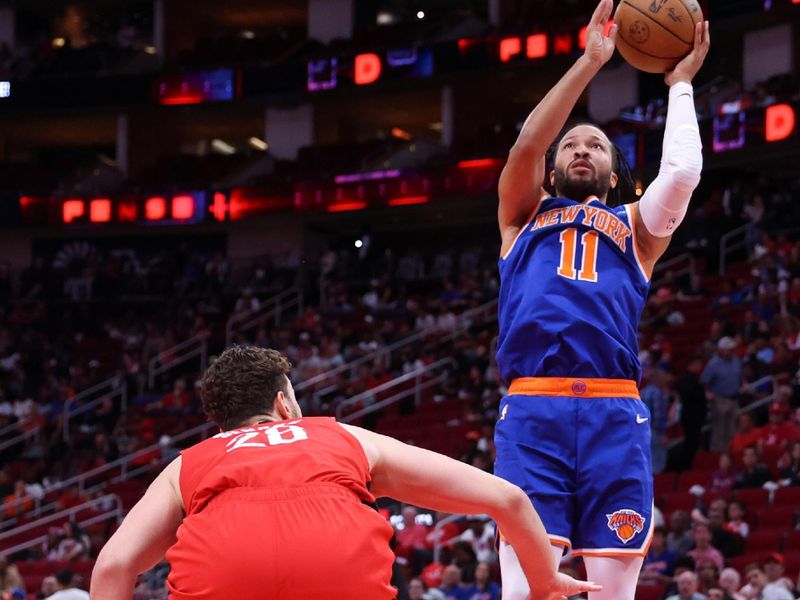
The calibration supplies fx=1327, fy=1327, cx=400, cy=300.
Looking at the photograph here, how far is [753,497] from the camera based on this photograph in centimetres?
1290

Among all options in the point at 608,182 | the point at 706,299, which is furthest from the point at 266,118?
the point at 608,182

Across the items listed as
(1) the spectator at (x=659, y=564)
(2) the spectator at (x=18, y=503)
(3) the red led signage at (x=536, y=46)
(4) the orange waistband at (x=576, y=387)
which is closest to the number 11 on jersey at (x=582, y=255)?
(4) the orange waistband at (x=576, y=387)

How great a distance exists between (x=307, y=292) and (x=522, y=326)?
2349 cm

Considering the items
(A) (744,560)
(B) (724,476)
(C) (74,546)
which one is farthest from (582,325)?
(C) (74,546)

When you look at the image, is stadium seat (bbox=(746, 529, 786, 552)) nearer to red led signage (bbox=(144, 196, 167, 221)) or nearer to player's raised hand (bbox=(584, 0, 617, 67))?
player's raised hand (bbox=(584, 0, 617, 67))

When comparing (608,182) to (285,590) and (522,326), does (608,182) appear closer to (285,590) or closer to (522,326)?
(522,326)

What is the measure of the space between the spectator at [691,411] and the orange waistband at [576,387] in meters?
10.8

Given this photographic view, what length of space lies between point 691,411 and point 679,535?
3.37 m

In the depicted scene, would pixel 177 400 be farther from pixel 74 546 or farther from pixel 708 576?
pixel 708 576

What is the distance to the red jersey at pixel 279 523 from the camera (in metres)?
3.28

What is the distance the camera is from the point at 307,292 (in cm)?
2817

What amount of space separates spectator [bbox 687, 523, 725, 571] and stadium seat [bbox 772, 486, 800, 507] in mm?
1257

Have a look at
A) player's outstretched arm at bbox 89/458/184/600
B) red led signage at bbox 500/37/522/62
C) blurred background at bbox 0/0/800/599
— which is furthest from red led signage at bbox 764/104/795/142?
player's outstretched arm at bbox 89/458/184/600

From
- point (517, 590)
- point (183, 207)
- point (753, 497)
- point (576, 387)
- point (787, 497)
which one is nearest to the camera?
point (517, 590)
